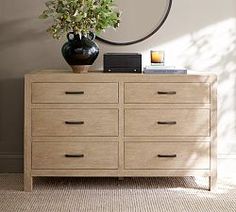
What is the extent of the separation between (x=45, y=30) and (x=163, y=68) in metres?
0.98

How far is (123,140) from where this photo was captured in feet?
11.8

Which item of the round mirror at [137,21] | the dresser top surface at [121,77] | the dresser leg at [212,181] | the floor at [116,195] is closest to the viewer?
the floor at [116,195]

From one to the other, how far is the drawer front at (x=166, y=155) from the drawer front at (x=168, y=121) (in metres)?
0.08

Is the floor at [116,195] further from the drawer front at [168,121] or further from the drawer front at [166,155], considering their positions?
the drawer front at [168,121]

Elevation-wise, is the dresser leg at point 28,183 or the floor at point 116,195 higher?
the dresser leg at point 28,183

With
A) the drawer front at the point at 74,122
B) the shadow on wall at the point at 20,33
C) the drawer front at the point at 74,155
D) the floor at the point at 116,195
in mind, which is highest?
the shadow on wall at the point at 20,33

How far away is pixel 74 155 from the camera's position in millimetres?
3605

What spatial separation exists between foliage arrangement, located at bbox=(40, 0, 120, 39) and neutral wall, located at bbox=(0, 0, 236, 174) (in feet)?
1.46

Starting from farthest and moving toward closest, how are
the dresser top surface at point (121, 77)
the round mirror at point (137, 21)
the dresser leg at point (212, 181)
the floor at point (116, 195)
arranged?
1. the round mirror at point (137, 21)
2. the dresser leg at point (212, 181)
3. the dresser top surface at point (121, 77)
4. the floor at point (116, 195)

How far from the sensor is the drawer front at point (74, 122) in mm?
3574

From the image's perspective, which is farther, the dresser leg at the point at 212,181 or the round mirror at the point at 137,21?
the round mirror at the point at 137,21


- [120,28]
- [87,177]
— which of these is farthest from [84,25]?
[87,177]

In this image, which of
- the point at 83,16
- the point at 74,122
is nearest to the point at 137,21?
the point at 83,16

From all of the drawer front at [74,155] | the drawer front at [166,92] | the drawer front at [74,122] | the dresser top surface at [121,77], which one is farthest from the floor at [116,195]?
the dresser top surface at [121,77]
